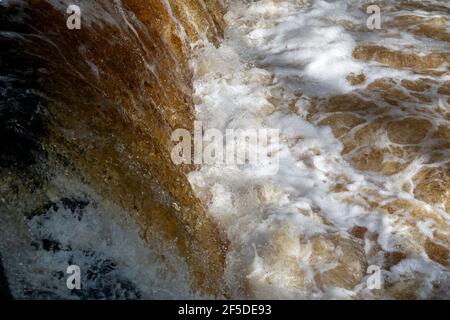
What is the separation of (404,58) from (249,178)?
2.47 metres

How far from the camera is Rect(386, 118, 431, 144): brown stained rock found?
4.37 meters

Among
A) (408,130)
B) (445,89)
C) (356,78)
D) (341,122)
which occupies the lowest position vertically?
(408,130)

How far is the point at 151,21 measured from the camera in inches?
184

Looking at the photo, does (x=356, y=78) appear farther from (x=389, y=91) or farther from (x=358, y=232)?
(x=358, y=232)

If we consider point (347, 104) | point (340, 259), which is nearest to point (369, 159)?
point (347, 104)

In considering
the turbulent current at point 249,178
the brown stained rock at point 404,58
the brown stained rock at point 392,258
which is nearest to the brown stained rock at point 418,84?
the turbulent current at point 249,178

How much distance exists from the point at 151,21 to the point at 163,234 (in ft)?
7.87

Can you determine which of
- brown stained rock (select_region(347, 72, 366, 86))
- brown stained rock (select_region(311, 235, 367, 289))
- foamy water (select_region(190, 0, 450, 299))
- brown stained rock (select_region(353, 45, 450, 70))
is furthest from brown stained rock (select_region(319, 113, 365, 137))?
brown stained rock (select_region(311, 235, 367, 289))

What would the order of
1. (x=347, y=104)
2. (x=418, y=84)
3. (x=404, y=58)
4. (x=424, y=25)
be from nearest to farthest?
(x=347, y=104) → (x=418, y=84) → (x=404, y=58) → (x=424, y=25)

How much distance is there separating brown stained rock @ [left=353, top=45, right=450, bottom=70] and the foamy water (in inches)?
2.9

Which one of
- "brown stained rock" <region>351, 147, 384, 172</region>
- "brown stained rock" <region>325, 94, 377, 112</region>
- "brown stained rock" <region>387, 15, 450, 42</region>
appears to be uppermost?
"brown stained rock" <region>387, 15, 450, 42</region>

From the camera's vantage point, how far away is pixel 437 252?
3.57 meters

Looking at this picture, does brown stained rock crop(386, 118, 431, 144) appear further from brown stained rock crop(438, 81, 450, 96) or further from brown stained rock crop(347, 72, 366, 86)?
brown stained rock crop(347, 72, 366, 86)
